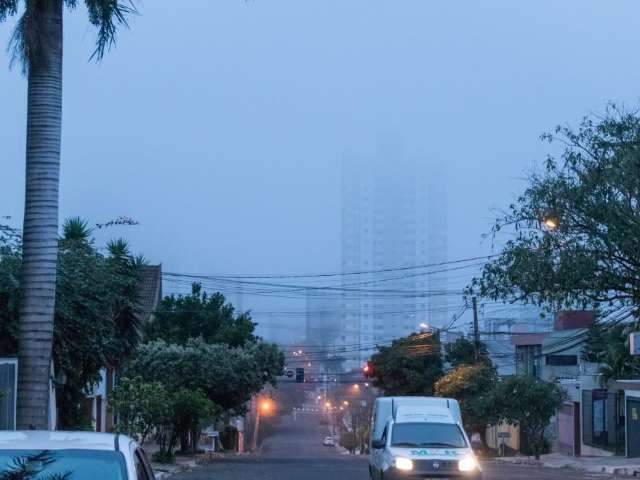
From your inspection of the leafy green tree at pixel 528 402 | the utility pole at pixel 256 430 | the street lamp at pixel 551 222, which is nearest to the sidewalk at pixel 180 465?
the street lamp at pixel 551 222

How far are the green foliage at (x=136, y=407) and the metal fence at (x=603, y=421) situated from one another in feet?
91.2

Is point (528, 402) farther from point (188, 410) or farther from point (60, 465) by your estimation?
point (60, 465)

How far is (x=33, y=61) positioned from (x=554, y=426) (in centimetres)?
5033

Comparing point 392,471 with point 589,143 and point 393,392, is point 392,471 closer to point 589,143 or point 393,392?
point 589,143

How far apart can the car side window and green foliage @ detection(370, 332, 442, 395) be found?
62.8m

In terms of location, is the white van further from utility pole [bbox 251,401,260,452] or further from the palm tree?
utility pole [bbox 251,401,260,452]

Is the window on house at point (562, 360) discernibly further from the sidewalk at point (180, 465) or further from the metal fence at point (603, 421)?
the sidewalk at point (180, 465)

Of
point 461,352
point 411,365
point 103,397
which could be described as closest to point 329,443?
point 411,365

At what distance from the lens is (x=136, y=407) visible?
1226 inches

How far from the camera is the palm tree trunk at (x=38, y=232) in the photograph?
18.0 metres

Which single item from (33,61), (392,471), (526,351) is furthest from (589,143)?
(526,351)

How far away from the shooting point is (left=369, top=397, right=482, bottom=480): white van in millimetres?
20219

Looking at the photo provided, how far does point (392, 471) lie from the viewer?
20.4 m

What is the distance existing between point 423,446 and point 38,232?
28.1 feet
